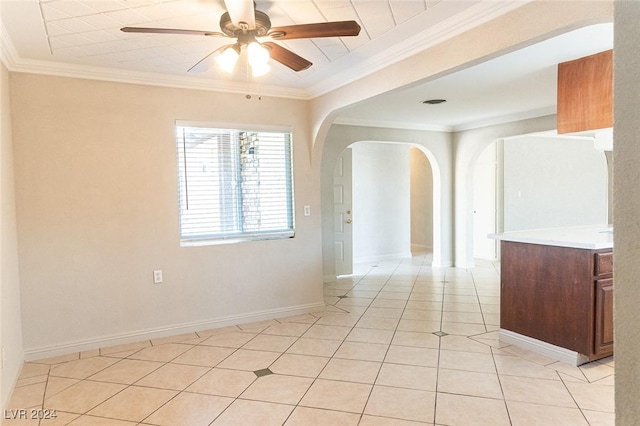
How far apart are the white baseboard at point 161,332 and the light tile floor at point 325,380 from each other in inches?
3.0

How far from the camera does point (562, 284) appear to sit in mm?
3066

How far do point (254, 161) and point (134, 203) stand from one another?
122 cm

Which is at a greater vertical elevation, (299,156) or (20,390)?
(299,156)

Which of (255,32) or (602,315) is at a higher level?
(255,32)

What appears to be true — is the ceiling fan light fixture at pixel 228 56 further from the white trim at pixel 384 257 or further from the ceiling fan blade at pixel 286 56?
the white trim at pixel 384 257

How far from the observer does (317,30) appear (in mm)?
2047

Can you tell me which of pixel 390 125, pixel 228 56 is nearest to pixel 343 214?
pixel 390 125

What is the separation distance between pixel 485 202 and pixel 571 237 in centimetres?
467

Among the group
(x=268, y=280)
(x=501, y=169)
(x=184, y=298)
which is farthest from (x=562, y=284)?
(x=501, y=169)

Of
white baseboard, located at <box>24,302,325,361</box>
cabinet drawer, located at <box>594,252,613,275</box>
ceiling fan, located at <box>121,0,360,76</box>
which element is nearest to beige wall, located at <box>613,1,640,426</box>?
ceiling fan, located at <box>121,0,360,76</box>

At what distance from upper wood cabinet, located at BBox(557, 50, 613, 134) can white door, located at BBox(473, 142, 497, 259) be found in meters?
4.50

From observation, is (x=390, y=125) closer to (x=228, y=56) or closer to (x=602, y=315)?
(x=602, y=315)

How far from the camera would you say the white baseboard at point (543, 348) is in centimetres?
299

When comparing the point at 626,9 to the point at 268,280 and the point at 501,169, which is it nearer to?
the point at 268,280
